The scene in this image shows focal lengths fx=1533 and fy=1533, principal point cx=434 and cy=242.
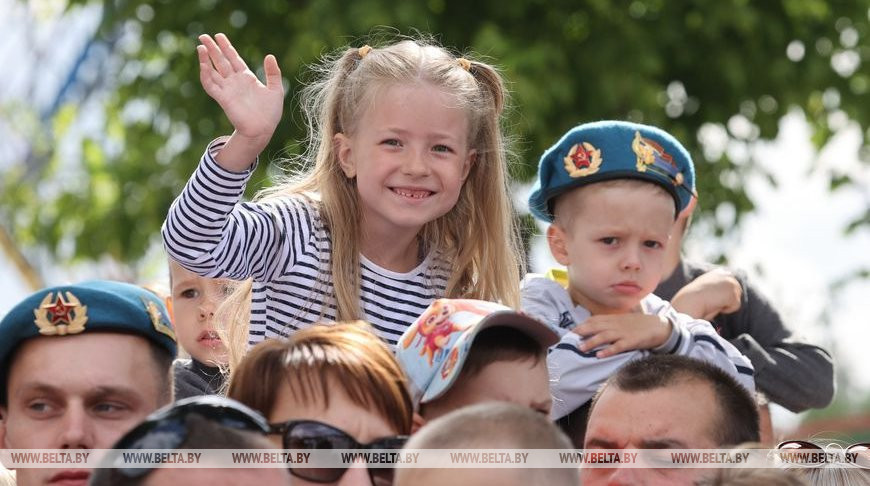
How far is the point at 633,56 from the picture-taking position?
8.84m

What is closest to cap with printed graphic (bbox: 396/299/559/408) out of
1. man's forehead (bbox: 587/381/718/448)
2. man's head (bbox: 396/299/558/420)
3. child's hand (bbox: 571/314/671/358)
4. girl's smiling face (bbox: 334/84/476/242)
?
man's head (bbox: 396/299/558/420)

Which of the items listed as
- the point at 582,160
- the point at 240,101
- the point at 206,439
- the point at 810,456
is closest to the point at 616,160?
the point at 582,160

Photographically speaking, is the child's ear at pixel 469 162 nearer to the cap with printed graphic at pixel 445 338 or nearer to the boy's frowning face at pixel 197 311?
the boy's frowning face at pixel 197 311

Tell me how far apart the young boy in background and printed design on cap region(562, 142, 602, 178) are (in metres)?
1.07

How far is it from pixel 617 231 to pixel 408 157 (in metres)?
0.55

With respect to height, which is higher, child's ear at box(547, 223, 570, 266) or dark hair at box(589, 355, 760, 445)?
child's ear at box(547, 223, 570, 266)

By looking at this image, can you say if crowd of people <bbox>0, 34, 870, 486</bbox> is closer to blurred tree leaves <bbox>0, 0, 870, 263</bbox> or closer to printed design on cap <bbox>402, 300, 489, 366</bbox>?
printed design on cap <bbox>402, 300, 489, 366</bbox>

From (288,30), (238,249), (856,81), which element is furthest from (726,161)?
(238,249)

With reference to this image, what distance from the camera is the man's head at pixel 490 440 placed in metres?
2.19

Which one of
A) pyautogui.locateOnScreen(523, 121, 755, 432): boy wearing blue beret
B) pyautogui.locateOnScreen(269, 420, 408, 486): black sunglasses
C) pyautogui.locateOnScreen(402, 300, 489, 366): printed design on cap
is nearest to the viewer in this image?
pyautogui.locateOnScreen(269, 420, 408, 486): black sunglasses

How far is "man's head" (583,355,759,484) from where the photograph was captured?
116 inches

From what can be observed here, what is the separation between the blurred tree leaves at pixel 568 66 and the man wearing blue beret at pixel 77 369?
5.16m

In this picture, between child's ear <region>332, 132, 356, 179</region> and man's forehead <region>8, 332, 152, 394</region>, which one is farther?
child's ear <region>332, 132, 356, 179</region>

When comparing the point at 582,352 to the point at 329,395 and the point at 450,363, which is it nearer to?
the point at 450,363
